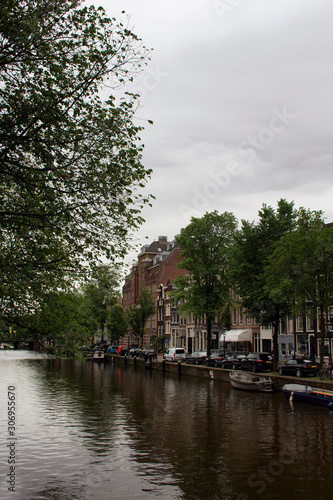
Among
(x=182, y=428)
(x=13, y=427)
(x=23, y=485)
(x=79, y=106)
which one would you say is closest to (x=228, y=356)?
(x=182, y=428)

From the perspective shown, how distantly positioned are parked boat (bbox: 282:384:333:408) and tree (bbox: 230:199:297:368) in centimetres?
1174

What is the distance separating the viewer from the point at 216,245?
2525 inches

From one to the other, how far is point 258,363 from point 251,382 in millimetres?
6592

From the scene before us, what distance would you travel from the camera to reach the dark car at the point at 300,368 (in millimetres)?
43500

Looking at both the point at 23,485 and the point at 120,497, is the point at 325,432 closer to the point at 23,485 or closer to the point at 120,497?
the point at 120,497

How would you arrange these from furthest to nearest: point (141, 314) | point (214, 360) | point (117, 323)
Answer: point (117, 323), point (141, 314), point (214, 360)

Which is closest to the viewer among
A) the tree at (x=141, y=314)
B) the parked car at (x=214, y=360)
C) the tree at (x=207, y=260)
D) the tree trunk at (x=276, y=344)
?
the tree trunk at (x=276, y=344)

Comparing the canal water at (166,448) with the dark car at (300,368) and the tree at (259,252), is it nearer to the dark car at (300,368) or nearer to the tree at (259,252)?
the dark car at (300,368)

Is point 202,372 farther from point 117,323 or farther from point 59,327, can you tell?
point 117,323

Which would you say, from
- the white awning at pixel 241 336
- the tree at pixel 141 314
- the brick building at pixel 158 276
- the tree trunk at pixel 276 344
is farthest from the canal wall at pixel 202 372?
the brick building at pixel 158 276

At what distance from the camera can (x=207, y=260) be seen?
64.4 meters

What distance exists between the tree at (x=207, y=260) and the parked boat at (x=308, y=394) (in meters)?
26.4

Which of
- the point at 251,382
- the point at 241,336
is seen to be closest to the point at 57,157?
the point at 251,382

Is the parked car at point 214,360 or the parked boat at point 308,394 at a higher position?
the parked car at point 214,360
